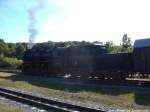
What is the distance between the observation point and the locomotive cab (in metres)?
23.7

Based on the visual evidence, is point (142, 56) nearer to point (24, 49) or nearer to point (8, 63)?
point (8, 63)

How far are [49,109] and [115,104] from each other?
349 centimetres

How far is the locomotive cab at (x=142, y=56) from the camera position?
2370cm

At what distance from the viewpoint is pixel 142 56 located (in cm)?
2395

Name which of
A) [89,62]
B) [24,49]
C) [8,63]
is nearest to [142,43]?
[89,62]

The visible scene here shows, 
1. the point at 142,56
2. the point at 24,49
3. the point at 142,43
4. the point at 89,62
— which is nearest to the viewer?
the point at 142,56

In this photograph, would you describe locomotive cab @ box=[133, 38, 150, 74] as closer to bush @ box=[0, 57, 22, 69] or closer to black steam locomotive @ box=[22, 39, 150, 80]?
black steam locomotive @ box=[22, 39, 150, 80]

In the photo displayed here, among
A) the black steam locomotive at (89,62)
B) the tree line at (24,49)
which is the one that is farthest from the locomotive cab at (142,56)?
the tree line at (24,49)

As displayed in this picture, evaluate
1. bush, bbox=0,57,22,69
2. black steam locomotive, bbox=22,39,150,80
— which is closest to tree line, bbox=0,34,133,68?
bush, bbox=0,57,22,69

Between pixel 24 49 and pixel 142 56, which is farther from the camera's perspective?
pixel 24 49

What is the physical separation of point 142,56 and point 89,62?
268 inches

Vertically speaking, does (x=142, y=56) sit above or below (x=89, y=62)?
above

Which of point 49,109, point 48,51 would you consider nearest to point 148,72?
point 49,109

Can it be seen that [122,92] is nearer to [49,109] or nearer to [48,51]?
[49,109]
